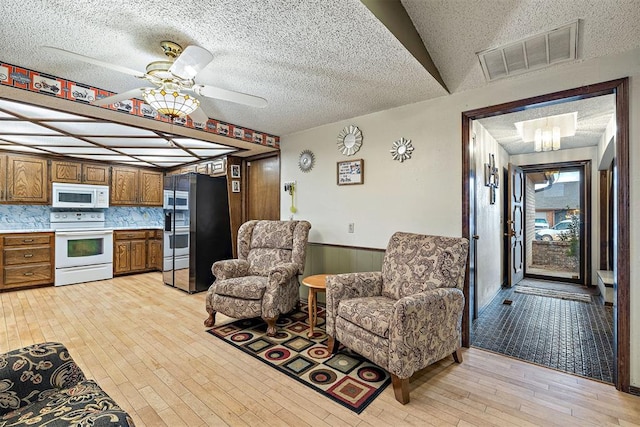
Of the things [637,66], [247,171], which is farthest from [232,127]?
[637,66]

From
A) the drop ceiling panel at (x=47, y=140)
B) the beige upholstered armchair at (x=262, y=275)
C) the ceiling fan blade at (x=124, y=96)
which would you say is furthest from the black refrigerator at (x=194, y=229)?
the ceiling fan blade at (x=124, y=96)

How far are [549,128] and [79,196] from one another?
7147mm

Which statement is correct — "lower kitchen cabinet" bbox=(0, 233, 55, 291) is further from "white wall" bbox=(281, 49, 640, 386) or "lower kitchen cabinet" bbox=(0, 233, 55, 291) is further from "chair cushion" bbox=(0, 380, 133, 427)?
"chair cushion" bbox=(0, 380, 133, 427)

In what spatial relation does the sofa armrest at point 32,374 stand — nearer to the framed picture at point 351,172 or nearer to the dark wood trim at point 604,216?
the framed picture at point 351,172

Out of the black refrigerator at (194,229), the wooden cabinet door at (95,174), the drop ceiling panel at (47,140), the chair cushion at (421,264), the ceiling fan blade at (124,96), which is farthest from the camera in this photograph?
the wooden cabinet door at (95,174)

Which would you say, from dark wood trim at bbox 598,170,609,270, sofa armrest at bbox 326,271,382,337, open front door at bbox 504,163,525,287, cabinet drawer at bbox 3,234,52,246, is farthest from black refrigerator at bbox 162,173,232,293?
dark wood trim at bbox 598,170,609,270

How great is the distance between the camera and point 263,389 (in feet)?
6.58

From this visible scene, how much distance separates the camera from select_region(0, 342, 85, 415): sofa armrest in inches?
43.7

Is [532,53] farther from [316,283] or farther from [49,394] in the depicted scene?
[49,394]

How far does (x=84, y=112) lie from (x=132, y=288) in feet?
9.81

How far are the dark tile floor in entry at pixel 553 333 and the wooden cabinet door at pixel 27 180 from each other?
6.47 meters

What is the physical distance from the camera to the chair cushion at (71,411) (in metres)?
0.96

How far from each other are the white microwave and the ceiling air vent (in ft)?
19.8

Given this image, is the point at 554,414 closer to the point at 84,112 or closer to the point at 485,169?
the point at 485,169
